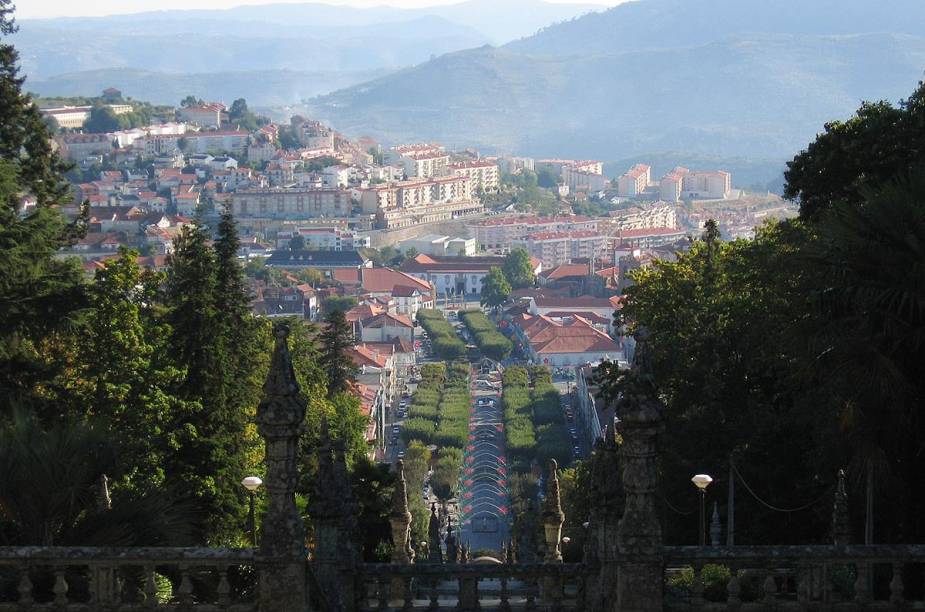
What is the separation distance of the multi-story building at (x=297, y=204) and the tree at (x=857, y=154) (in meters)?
131

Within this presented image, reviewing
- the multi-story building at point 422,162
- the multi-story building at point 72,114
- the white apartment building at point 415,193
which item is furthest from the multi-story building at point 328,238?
the multi-story building at point 422,162

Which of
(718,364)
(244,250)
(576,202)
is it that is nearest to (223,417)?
(718,364)

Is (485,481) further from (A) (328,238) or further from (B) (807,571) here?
(A) (328,238)

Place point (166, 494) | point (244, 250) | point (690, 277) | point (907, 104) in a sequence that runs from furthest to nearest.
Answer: point (244, 250) < point (690, 277) < point (907, 104) < point (166, 494)

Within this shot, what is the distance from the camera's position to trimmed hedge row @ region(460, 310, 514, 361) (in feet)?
290

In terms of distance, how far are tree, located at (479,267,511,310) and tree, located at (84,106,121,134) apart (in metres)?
73.6

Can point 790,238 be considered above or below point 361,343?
above

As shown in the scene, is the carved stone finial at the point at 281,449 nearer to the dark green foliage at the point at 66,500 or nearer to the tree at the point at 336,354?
the dark green foliage at the point at 66,500

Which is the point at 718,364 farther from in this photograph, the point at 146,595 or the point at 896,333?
the point at 146,595

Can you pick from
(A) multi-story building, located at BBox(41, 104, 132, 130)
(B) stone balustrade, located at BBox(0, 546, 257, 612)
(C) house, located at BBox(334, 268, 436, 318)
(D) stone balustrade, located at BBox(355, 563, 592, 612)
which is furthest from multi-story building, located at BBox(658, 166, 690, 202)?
(B) stone balustrade, located at BBox(0, 546, 257, 612)

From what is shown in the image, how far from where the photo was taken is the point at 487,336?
92562 millimetres

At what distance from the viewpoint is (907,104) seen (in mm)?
20453

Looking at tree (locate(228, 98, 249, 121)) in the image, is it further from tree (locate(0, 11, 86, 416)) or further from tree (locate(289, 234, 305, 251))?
tree (locate(0, 11, 86, 416))

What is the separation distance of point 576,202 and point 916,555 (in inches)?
6591
